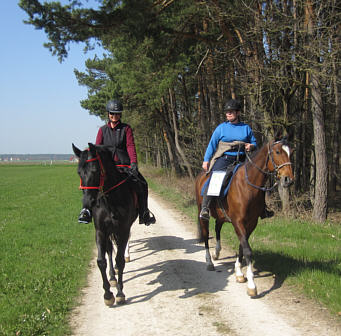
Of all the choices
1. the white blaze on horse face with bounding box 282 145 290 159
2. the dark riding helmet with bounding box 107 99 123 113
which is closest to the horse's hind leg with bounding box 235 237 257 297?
the white blaze on horse face with bounding box 282 145 290 159

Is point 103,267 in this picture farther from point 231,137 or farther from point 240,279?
point 231,137

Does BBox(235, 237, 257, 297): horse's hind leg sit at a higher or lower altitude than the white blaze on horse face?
lower

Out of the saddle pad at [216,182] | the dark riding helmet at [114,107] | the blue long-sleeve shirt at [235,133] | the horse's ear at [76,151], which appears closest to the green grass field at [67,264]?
the saddle pad at [216,182]

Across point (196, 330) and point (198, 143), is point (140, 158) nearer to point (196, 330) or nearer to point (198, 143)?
point (198, 143)

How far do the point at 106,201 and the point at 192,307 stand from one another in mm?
2041

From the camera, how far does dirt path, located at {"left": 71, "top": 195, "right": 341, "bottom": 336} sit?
14.3 ft

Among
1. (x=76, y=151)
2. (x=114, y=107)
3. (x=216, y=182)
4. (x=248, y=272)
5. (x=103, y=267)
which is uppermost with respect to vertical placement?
(x=114, y=107)

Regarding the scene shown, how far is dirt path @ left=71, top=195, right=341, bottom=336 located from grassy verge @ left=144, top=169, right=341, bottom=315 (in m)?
0.30

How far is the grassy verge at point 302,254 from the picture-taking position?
→ 5.38 m

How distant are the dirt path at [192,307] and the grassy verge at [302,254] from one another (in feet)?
0.99

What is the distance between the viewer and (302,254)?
23.5ft

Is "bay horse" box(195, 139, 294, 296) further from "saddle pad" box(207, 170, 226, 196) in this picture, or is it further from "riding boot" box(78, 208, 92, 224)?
"riding boot" box(78, 208, 92, 224)

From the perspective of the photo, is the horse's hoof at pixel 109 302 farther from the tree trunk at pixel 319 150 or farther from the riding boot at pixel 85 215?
the tree trunk at pixel 319 150

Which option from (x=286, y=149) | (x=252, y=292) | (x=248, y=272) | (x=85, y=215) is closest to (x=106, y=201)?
(x=85, y=215)
